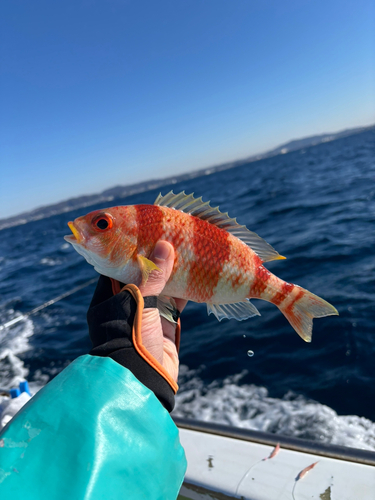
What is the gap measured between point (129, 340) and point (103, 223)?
103cm

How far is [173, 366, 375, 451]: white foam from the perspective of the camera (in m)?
4.10

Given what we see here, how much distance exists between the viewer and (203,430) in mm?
3400

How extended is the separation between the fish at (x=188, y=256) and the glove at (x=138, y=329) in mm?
113

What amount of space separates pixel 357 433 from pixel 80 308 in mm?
9415

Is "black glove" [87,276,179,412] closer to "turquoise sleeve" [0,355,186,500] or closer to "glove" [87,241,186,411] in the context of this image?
"glove" [87,241,186,411]

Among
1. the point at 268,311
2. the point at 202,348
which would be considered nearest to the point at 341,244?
the point at 268,311

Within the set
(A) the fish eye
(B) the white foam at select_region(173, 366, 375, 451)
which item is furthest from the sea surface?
(A) the fish eye

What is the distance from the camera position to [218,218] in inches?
108

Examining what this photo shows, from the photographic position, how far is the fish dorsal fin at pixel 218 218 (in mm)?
2732

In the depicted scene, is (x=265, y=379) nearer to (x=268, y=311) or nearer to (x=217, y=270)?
(x=268, y=311)

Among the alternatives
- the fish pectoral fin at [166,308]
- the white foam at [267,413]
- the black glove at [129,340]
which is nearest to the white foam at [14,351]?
the white foam at [267,413]

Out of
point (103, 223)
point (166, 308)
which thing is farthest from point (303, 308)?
point (103, 223)

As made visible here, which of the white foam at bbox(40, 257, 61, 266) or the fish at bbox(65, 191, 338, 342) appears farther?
the white foam at bbox(40, 257, 61, 266)

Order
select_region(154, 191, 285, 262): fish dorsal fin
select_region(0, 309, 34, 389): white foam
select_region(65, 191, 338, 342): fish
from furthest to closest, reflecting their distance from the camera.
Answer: select_region(0, 309, 34, 389): white foam < select_region(154, 191, 285, 262): fish dorsal fin < select_region(65, 191, 338, 342): fish
